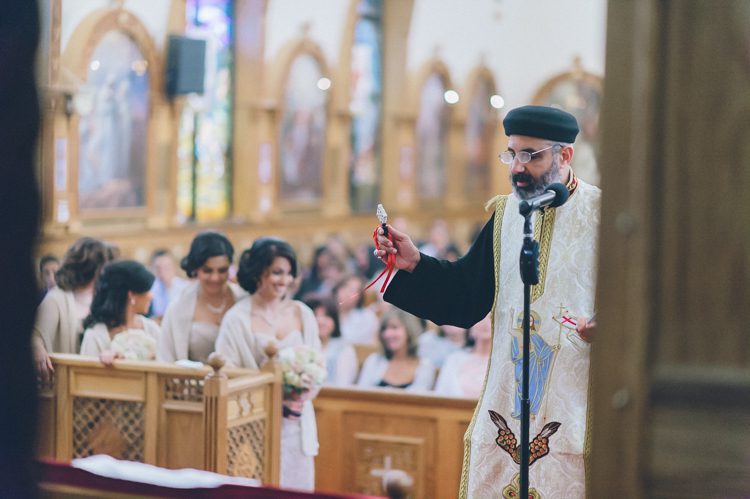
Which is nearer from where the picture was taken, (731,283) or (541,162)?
(731,283)

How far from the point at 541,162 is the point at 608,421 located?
2.14m

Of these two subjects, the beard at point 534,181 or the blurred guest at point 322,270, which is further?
the blurred guest at point 322,270

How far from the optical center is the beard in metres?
3.92

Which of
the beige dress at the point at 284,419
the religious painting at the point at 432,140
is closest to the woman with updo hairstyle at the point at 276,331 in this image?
the beige dress at the point at 284,419

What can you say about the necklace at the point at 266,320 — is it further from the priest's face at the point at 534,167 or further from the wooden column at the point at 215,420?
the priest's face at the point at 534,167

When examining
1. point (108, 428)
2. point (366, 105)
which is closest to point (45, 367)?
point (108, 428)

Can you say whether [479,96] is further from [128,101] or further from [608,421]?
[608,421]

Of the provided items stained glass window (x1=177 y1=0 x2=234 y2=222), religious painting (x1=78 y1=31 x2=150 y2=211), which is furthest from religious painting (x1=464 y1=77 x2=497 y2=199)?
religious painting (x1=78 y1=31 x2=150 y2=211)

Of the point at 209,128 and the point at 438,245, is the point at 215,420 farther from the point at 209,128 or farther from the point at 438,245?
the point at 438,245

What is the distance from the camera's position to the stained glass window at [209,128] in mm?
14156

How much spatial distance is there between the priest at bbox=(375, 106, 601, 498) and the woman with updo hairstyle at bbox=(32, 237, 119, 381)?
2695 millimetres

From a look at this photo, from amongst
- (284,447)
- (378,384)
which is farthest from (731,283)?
(378,384)

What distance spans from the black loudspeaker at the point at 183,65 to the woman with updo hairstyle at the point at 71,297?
6.39 metres

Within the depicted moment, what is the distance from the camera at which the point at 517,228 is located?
422 cm
